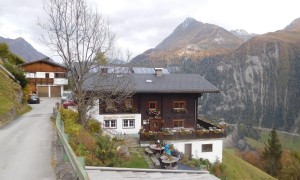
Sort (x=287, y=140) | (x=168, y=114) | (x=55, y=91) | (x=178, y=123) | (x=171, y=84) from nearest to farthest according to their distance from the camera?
(x=168, y=114) < (x=178, y=123) < (x=171, y=84) < (x=55, y=91) < (x=287, y=140)

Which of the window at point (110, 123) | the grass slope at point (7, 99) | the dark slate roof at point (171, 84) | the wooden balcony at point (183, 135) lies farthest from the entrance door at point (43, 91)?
the wooden balcony at point (183, 135)

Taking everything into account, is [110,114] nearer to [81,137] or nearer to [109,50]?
[109,50]

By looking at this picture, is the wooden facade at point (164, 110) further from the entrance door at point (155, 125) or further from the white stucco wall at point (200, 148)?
the white stucco wall at point (200, 148)

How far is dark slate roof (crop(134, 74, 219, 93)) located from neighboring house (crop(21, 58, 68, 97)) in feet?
67.8

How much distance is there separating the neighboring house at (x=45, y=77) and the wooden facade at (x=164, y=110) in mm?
21823

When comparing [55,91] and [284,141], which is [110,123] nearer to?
[55,91]

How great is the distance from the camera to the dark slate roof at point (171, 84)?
35.2 meters

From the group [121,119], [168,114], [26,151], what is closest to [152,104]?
[168,114]

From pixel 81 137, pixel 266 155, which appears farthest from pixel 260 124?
pixel 81 137

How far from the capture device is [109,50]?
22.4 metres

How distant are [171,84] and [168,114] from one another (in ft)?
11.4

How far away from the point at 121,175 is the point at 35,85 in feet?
157

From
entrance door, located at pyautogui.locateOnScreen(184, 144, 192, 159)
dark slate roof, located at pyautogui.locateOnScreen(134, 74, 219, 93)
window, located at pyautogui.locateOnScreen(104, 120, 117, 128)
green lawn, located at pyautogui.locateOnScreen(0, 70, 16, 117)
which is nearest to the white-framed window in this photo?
window, located at pyautogui.locateOnScreen(104, 120, 117, 128)

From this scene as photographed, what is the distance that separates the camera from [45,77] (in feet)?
175
